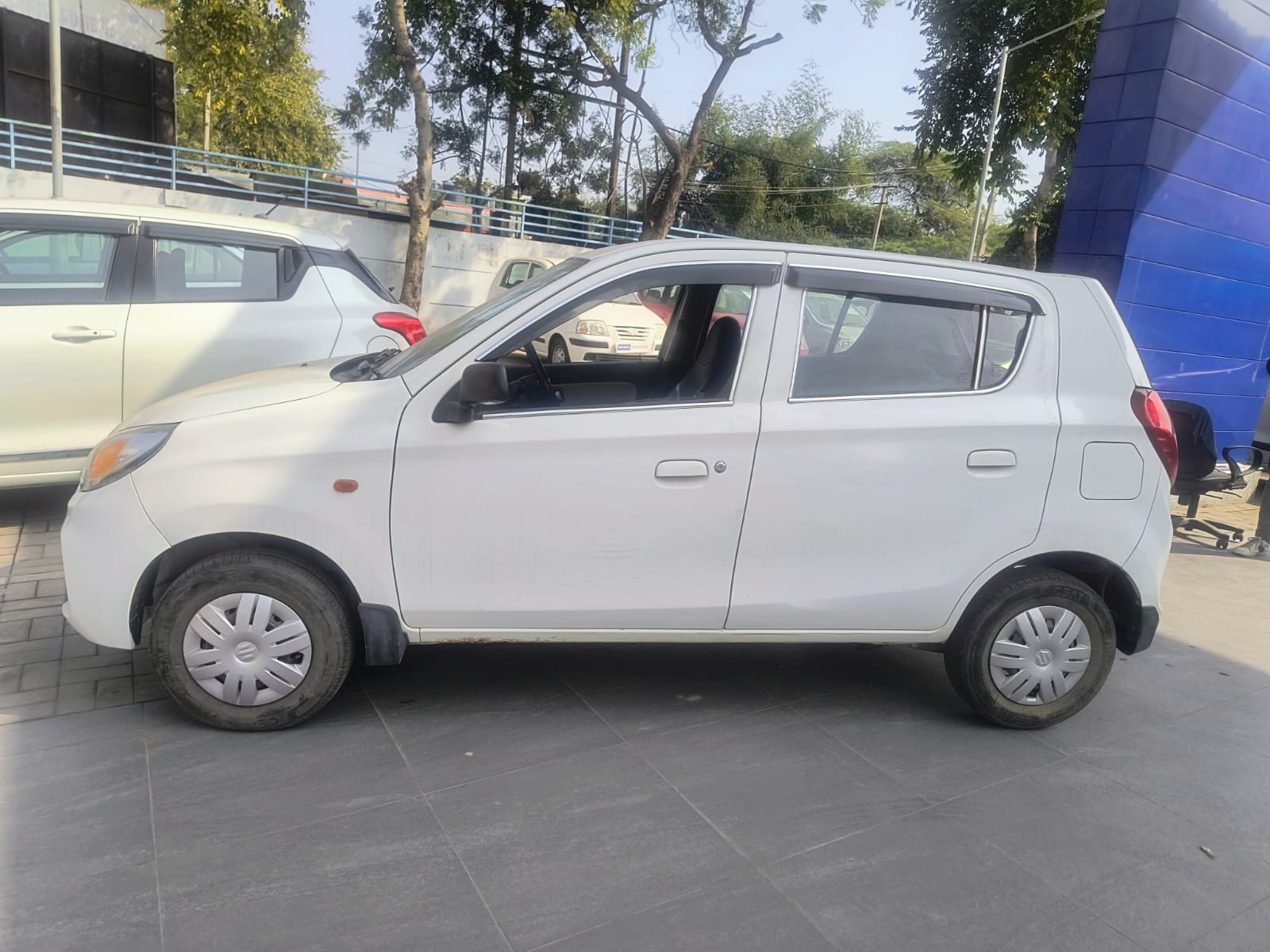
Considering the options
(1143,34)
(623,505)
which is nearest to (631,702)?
(623,505)

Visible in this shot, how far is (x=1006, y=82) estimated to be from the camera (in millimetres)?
24406

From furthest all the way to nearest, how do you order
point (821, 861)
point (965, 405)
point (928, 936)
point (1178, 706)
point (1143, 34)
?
point (1143, 34) → point (1178, 706) → point (965, 405) → point (821, 861) → point (928, 936)

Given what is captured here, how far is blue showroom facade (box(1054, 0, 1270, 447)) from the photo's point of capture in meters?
9.52

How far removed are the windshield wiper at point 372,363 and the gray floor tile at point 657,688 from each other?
4.92 feet

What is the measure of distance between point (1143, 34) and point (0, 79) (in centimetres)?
1804

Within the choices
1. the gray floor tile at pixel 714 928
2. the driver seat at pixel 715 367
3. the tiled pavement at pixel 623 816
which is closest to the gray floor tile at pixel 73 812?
the tiled pavement at pixel 623 816

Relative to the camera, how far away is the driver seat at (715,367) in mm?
3688

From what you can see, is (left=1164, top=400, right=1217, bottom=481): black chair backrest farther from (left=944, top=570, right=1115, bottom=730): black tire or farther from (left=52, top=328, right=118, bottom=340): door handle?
(left=52, top=328, right=118, bottom=340): door handle

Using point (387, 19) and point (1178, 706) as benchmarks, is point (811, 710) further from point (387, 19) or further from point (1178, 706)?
point (387, 19)

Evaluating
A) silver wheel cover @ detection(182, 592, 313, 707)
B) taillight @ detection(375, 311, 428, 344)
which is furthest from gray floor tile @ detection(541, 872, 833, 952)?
taillight @ detection(375, 311, 428, 344)

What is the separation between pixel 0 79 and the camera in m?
17.7

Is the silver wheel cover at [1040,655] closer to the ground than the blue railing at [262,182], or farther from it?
closer to the ground

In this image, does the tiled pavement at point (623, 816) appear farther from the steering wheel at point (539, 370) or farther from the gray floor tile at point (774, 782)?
the steering wheel at point (539, 370)

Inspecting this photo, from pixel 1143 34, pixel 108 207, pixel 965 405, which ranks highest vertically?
pixel 1143 34
